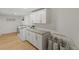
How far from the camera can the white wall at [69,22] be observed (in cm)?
211

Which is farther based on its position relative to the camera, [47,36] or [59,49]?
[47,36]

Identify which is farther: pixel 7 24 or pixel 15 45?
pixel 7 24

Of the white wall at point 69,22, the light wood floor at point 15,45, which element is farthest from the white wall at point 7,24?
the white wall at point 69,22

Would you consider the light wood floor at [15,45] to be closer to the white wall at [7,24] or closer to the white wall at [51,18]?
the white wall at [51,18]

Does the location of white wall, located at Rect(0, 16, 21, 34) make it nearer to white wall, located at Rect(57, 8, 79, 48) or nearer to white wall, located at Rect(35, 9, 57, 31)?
white wall, located at Rect(35, 9, 57, 31)

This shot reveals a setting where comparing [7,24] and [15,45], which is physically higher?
[7,24]

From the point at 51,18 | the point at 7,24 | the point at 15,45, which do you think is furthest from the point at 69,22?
the point at 7,24

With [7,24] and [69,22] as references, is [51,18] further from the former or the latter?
[7,24]

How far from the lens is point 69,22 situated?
2344 mm
